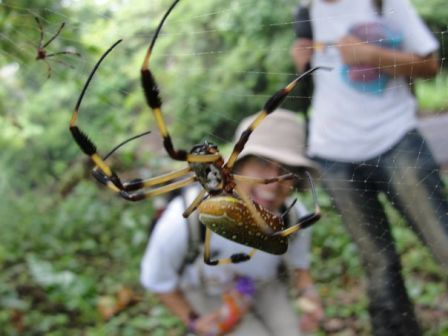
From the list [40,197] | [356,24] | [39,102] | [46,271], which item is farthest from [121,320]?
[39,102]

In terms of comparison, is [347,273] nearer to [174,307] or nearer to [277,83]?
[174,307]

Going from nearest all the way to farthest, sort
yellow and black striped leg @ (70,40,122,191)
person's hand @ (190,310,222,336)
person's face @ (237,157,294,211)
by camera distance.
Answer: yellow and black striped leg @ (70,40,122,191) → person's face @ (237,157,294,211) → person's hand @ (190,310,222,336)

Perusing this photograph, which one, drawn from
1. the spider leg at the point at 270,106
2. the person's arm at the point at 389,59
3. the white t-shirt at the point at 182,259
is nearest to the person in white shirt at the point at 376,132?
the person's arm at the point at 389,59

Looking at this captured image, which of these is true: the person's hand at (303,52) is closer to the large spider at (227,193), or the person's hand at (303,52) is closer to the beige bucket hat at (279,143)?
the beige bucket hat at (279,143)

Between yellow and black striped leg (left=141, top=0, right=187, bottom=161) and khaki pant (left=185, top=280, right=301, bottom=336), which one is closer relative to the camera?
yellow and black striped leg (left=141, top=0, right=187, bottom=161)

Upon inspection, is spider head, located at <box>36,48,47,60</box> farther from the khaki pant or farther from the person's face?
the khaki pant

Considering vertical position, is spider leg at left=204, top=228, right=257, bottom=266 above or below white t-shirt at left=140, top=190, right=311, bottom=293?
above

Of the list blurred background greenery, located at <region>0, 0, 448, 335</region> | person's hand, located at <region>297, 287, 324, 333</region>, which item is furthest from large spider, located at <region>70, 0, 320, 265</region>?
person's hand, located at <region>297, 287, 324, 333</region>

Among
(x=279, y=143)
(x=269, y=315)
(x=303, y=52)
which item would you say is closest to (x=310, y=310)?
(x=269, y=315)
